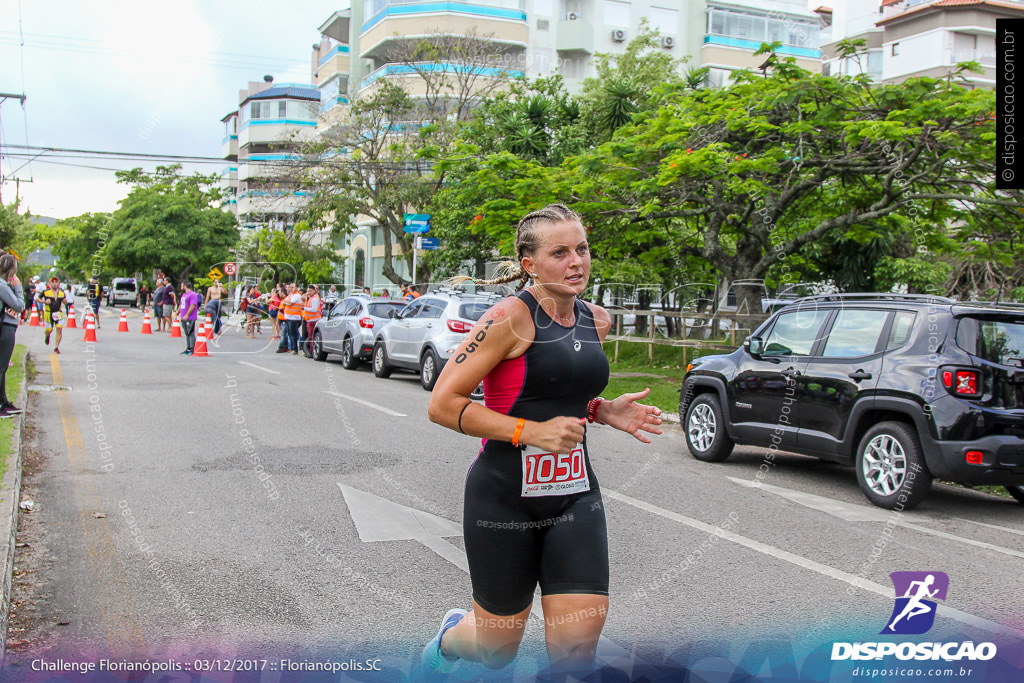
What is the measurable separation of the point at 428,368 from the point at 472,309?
1.33 m

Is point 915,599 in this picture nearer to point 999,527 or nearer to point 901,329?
point 999,527

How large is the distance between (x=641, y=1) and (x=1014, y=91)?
128 ft

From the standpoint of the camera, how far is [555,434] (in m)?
2.79

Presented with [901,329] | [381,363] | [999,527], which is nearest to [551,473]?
[999,527]

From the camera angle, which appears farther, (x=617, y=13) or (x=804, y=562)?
(x=617, y=13)

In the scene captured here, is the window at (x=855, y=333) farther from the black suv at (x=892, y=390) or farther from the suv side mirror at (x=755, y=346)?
the suv side mirror at (x=755, y=346)

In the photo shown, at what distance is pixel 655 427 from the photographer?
125 inches

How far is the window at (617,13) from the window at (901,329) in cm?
4152

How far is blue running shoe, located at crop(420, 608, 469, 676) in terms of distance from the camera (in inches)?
127

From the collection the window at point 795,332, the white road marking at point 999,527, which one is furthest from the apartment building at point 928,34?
the white road marking at point 999,527

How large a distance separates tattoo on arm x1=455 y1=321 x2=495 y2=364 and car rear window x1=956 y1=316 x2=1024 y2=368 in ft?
19.0

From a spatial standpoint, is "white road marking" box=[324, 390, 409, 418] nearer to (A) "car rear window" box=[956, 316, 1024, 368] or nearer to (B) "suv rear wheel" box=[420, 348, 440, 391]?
(B) "suv rear wheel" box=[420, 348, 440, 391]

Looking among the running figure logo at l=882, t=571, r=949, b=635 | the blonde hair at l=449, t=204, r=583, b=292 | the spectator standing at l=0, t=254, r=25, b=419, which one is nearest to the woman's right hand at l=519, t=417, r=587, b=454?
the blonde hair at l=449, t=204, r=583, b=292

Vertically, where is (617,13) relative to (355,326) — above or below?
above
